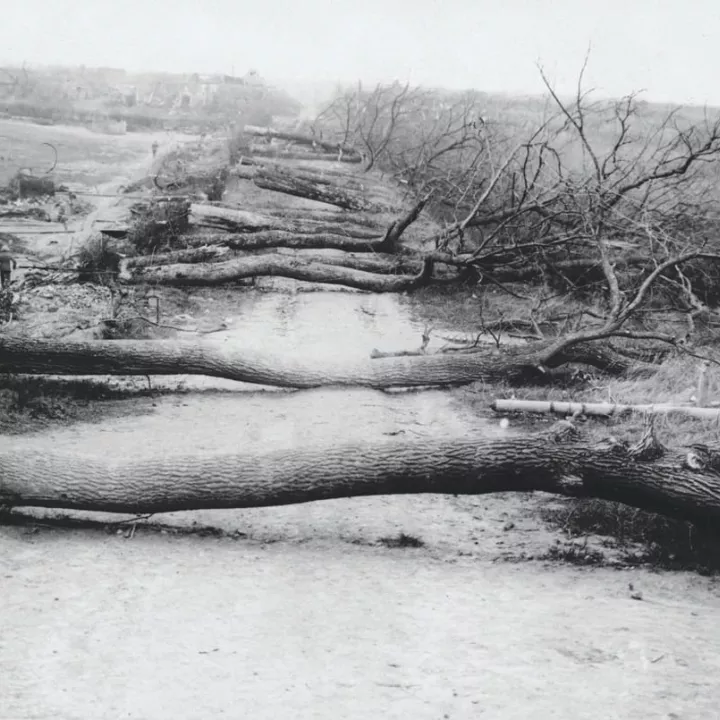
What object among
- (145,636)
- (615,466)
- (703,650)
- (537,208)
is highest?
(537,208)

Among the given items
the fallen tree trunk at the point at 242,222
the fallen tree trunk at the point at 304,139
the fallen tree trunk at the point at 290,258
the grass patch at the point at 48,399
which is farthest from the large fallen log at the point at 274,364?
the fallen tree trunk at the point at 304,139

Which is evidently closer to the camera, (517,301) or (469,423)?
(469,423)

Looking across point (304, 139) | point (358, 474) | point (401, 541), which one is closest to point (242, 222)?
point (358, 474)

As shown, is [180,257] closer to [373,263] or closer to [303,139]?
[373,263]

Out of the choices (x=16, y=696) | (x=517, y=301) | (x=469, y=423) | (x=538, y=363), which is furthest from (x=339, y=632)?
(x=517, y=301)

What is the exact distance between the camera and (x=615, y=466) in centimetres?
493

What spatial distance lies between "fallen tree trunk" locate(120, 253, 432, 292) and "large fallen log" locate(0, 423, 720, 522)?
21.0ft

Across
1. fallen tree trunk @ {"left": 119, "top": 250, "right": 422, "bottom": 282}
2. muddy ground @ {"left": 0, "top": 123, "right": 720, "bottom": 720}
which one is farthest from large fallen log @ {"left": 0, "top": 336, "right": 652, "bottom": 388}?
fallen tree trunk @ {"left": 119, "top": 250, "right": 422, "bottom": 282}

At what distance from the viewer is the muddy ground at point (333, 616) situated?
3484 millimetres

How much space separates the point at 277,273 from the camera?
38.0 feet

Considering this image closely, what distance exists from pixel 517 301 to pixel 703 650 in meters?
8.25

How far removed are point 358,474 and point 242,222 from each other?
9.02 metres

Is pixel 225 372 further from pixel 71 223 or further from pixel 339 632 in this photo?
pixel 71 223

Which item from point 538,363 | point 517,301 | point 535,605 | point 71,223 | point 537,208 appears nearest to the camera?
point 535,605
